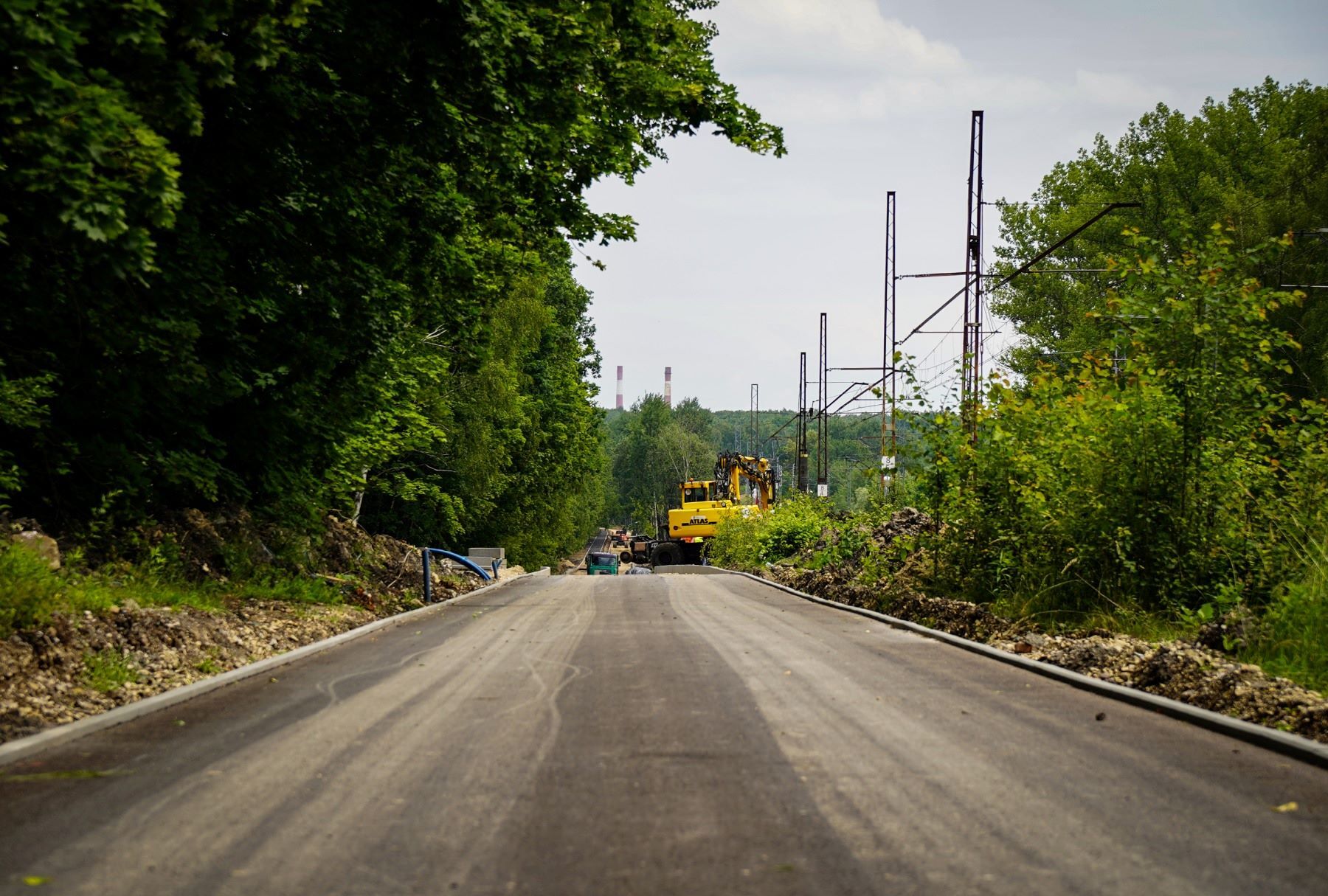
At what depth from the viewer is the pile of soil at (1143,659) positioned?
7.61 metres

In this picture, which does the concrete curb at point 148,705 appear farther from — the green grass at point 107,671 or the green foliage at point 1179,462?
the green foliage at point 1179,462

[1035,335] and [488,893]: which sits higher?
[1035,335]

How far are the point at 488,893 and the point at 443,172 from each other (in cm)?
1221

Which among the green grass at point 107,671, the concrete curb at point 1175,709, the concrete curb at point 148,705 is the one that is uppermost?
the concrete curb at point 1175,709

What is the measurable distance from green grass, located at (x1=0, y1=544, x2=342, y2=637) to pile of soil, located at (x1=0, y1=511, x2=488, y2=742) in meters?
0.17

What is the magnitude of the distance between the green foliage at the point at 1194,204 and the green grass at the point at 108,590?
2525cm

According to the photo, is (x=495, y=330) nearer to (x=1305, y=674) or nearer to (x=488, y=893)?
(x=1305, y=674)

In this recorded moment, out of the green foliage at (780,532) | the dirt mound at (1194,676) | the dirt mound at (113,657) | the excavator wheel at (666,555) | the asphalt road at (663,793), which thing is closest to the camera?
the asphalt road at (663,793)

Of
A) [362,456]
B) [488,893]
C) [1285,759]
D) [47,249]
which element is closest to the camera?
[488,893]

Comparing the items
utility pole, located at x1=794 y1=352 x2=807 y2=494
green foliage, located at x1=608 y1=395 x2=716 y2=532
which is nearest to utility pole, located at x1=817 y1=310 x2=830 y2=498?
utility pole, located at x1=794 y1=352 x2=807 y2=494

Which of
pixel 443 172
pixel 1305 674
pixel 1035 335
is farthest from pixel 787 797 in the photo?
pixel 1035 335

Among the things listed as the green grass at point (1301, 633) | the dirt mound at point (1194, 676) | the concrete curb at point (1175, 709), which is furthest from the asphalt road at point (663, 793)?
the green grass at point (1301, 633)

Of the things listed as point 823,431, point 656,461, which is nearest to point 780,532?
point 823,431

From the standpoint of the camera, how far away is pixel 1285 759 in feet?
21.2
